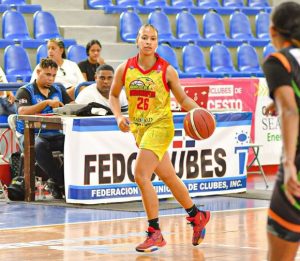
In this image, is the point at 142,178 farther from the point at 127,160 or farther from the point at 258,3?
the point at 258,3

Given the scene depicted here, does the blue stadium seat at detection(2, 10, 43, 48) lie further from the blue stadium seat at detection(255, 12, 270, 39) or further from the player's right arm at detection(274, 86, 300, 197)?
the player's right arm at detection(274, 86, 300, 197)

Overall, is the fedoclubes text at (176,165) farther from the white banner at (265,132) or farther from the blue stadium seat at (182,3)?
the blue stadium seat at (182,3)

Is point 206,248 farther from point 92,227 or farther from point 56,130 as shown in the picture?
point 56,130

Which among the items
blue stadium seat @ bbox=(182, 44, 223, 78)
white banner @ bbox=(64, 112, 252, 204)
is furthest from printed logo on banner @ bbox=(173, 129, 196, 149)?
blue stadium seat @ bbox=(182, 44, 223, 78)

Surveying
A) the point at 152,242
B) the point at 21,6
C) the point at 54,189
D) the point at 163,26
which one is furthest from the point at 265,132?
the point at 152,242

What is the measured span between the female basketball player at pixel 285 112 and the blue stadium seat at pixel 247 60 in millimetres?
13605

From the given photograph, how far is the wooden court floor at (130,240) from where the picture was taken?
7508mm

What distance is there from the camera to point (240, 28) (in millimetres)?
19141

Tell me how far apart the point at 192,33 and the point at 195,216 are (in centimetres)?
1029

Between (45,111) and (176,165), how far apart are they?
5.63 feet

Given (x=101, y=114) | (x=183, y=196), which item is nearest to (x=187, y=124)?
(x=183, y=196)

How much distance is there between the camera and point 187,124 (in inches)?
317

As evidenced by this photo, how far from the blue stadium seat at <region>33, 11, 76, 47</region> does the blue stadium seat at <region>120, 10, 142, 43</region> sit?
5.31 feet

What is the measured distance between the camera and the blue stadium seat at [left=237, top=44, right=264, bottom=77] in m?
18.0
